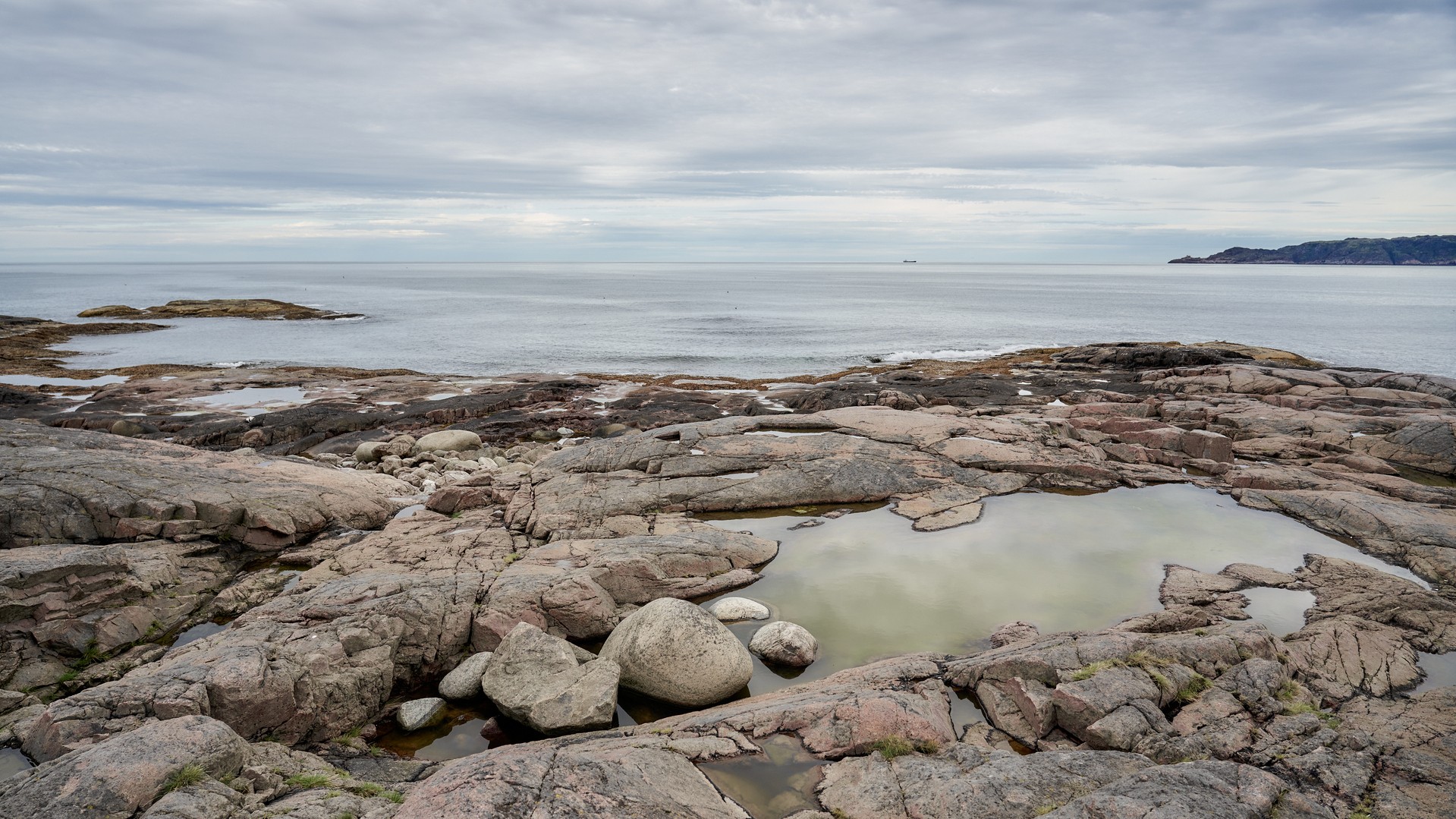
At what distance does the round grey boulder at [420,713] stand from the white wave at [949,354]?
51.1 meters

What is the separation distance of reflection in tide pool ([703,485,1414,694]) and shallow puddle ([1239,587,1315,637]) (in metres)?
1.24

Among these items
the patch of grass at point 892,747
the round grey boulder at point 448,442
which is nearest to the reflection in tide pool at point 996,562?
the patch of grass at point 892,747

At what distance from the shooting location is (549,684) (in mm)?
9828

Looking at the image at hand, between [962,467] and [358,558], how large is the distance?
15.2m

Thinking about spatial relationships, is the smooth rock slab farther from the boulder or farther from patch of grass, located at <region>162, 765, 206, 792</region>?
the boulder

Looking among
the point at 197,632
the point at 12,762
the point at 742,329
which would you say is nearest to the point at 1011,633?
the point at 12,762

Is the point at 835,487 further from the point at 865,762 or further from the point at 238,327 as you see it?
the point at 238,327

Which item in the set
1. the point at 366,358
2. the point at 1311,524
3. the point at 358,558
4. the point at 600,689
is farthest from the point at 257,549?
the point at 366,358

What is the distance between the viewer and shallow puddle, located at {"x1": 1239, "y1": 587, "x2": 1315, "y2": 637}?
38.8ft

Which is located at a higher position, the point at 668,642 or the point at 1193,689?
the point at 1193,689

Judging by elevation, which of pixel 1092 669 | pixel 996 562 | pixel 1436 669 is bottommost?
pixel 996 562

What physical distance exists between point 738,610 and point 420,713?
5372mm

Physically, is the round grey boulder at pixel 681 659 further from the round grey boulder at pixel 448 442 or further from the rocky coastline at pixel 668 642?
the round grey boulder at pixel 448 442

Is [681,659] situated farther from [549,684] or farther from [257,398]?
[257,398]
